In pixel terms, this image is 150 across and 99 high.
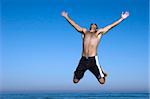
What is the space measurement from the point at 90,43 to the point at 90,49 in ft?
0.70

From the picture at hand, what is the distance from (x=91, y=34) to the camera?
11.6m

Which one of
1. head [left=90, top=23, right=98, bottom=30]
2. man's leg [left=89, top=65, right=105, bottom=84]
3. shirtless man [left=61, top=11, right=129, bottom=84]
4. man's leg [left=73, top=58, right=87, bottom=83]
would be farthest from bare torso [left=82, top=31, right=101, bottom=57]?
man's leg [left=89, top=65, right=105, bottom=84]

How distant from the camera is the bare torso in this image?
37.9 feet

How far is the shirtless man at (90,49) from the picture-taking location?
11.6 meters

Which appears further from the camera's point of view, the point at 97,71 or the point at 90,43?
the point at 97,71

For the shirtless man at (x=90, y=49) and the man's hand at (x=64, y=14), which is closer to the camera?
the shirtless man at (x=90, y=49)

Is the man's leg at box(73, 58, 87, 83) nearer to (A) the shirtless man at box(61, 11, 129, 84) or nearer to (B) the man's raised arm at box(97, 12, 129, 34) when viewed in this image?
(A) the shirtless man at box(61, 11, 129, 84)

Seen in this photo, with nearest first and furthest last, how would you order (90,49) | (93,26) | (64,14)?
(93,26), (90,49), (64,14)

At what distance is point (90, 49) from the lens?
11656mm

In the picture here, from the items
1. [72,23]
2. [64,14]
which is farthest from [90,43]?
[64,14]

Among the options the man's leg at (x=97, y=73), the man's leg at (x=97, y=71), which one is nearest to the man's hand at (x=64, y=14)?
the man's leg at (x=97, y=71)

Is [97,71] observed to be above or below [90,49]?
below

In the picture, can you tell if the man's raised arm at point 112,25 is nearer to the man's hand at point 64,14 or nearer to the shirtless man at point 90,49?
the shirtless man at point 90,49

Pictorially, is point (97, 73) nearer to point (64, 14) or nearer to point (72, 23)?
point (72, 23)
